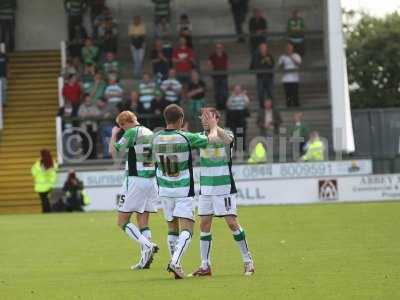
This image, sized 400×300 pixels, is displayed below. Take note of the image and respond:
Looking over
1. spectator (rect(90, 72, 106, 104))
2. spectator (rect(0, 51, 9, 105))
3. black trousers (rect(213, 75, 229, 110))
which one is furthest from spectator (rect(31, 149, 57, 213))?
black trousers (rect(213, 75, 229, 110))

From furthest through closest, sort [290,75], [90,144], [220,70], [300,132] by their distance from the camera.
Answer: [220,70]
[290,75]
[90,144]
[300,132]

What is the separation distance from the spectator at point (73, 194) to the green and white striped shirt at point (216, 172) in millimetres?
19648

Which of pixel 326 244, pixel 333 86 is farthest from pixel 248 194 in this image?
pixel 326 244

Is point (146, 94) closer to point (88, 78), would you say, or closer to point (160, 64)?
point (160, 64)

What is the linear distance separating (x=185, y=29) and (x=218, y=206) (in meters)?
26.6

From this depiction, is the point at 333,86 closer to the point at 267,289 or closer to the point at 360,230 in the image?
the point at 360,230

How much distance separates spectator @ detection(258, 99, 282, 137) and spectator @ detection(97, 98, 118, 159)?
4418mm

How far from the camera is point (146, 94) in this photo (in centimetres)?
3784

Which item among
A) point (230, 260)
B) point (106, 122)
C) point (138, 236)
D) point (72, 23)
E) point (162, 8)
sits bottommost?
point (230, 260)

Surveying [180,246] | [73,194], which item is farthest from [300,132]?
[180,246]

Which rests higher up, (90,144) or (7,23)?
(7,23)

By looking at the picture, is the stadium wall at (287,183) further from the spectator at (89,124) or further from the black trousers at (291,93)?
the black trousers at (291,93)

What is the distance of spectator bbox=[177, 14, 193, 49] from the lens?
4091cm

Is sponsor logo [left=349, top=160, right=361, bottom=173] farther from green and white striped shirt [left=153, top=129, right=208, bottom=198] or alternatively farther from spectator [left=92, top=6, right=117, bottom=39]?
green and white striped shirt [left=153, top=129, right=208, bottom=198]
